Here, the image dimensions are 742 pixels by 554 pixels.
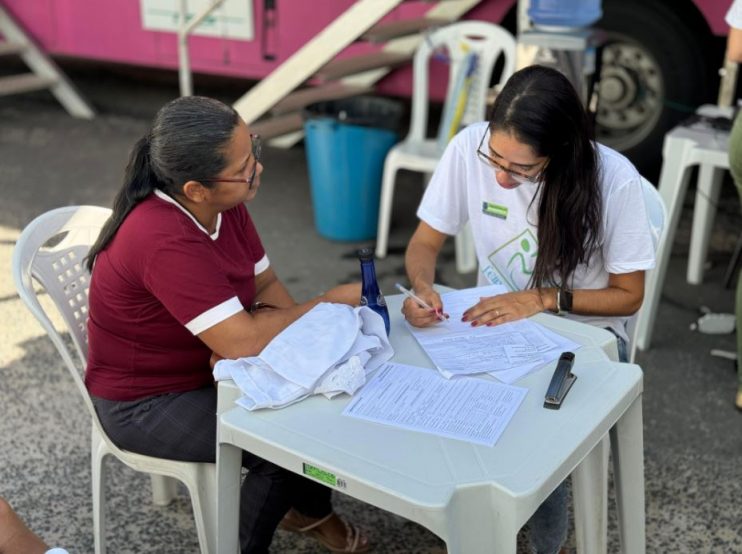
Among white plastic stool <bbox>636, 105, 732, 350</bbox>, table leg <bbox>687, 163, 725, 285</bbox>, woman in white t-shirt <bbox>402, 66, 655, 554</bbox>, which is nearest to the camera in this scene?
woman in white t-shirt <bbox>402, 66, 655, 554</bbox>

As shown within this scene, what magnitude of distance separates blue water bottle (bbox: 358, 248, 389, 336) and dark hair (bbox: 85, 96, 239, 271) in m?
0.38

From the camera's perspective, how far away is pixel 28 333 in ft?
12.2

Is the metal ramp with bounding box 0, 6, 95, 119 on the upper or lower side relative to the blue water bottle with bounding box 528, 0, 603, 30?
lower

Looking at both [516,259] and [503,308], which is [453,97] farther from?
[503,308]

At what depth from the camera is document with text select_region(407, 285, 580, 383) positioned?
190cm

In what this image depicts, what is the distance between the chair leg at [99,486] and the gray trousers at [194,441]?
0.12m

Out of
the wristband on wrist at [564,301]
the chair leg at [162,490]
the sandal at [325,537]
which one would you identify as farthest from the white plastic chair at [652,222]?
the chair leg at [162,490]

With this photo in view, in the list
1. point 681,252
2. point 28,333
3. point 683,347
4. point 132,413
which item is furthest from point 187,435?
point 681,252

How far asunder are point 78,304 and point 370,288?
831 millimetres

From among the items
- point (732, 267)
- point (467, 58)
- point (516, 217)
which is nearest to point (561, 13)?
point (467, 58)

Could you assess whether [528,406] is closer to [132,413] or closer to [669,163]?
[132,413]

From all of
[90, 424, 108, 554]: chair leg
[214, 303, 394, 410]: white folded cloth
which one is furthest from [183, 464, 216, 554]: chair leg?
[214, 303, 394, 410]: white folded cloth

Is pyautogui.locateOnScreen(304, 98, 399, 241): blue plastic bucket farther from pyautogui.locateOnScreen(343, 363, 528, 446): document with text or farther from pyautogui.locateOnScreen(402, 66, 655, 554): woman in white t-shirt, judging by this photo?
pyautogui.locateOnScreen(343, 363, 528, 446): document with text

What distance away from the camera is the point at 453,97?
444cm
